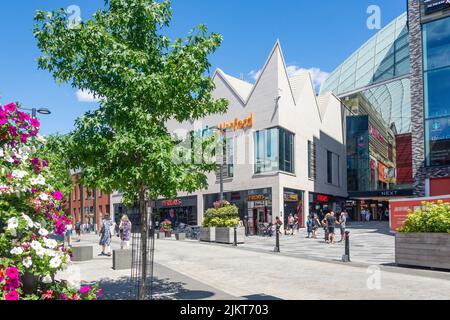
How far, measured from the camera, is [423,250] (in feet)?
42.9

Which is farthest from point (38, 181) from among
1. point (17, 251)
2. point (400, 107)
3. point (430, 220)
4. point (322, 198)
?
point (400, 107)

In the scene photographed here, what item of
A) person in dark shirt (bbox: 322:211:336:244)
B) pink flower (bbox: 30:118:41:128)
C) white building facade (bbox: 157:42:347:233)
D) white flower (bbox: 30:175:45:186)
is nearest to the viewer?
white flower (bbox: 30:175:45:186)

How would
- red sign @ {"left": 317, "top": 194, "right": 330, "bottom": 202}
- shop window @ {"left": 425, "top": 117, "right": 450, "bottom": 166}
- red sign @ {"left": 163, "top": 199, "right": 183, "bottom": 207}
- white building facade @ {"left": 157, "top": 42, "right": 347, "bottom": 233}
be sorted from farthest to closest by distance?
red sign @ {"left": 163, "top": 199, "right": 183, "bottom": 207}
red sign @ {"left": 317, "top": 194, "right": 330, "bottom": 202}
white building facade @ {"left": 157, "top": 42, "right": 347, "bottom": 233}
shop window @ {"left": 425, "top": 117, "right": 450, "bottom": 166}

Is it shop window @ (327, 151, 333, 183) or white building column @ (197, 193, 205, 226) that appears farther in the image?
shop window @ (327, 151, 333, 183)

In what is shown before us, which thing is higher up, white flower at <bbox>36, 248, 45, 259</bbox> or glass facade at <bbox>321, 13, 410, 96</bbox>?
glass facade at <bbox>321, 13, 410, 96</bbox>

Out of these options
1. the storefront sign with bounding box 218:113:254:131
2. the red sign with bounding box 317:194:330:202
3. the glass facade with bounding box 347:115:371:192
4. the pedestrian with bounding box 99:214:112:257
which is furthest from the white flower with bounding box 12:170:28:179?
the glass facade with bounding box 347:115:371:192

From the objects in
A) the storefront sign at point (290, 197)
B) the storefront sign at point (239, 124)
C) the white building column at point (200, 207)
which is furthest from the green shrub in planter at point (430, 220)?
the white building column at point (200, 207)

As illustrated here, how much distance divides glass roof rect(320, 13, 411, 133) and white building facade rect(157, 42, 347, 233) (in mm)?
20740

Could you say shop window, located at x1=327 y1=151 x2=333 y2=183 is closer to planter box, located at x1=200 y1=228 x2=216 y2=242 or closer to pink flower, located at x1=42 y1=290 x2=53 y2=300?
planter box, located at x1=200 y1=228 x2=216 y2=242

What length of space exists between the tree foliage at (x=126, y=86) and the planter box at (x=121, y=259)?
6.45 m

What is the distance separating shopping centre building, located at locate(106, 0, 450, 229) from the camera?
30.5 meters

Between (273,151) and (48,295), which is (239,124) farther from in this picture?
(48,295)
